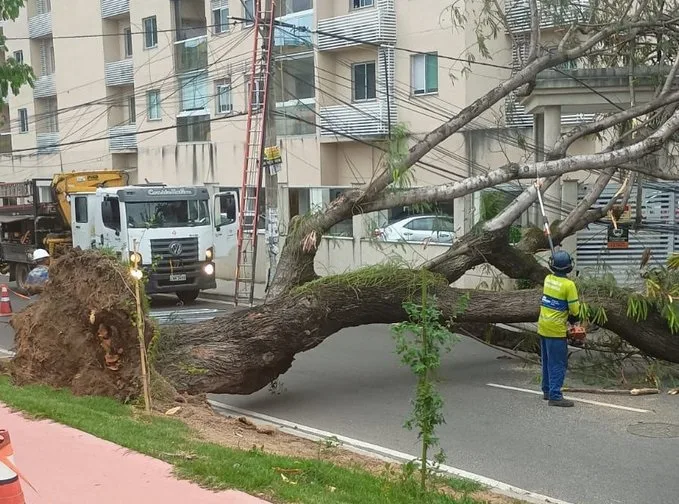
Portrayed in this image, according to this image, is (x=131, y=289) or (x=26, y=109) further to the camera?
(x=26, y=109)

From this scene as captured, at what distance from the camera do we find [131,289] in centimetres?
845

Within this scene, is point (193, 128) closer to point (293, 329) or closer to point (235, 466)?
point (293, 329)

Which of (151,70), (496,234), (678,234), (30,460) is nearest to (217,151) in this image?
(151,70)

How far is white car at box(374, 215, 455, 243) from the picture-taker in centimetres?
1852

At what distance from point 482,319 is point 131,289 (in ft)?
14.5

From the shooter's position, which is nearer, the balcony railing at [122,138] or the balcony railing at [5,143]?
the balcony railing at [122,138]

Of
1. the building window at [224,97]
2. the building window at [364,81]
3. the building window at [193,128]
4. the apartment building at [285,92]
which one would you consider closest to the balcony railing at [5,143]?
the apartment building at [285,92]

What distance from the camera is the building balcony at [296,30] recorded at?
2444 cm

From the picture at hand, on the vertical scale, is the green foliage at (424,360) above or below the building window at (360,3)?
below

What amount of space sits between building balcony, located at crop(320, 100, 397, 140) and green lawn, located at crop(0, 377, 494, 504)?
50.8 ft

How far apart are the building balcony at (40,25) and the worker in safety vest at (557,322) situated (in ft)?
115

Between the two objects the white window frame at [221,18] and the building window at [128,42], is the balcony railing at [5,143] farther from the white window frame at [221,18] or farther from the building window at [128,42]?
the white window frame at [221,18]

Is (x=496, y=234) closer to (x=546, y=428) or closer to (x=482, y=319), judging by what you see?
(x=482, y=319)

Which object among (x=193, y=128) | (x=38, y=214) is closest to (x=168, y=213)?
(x=38, y=214)
